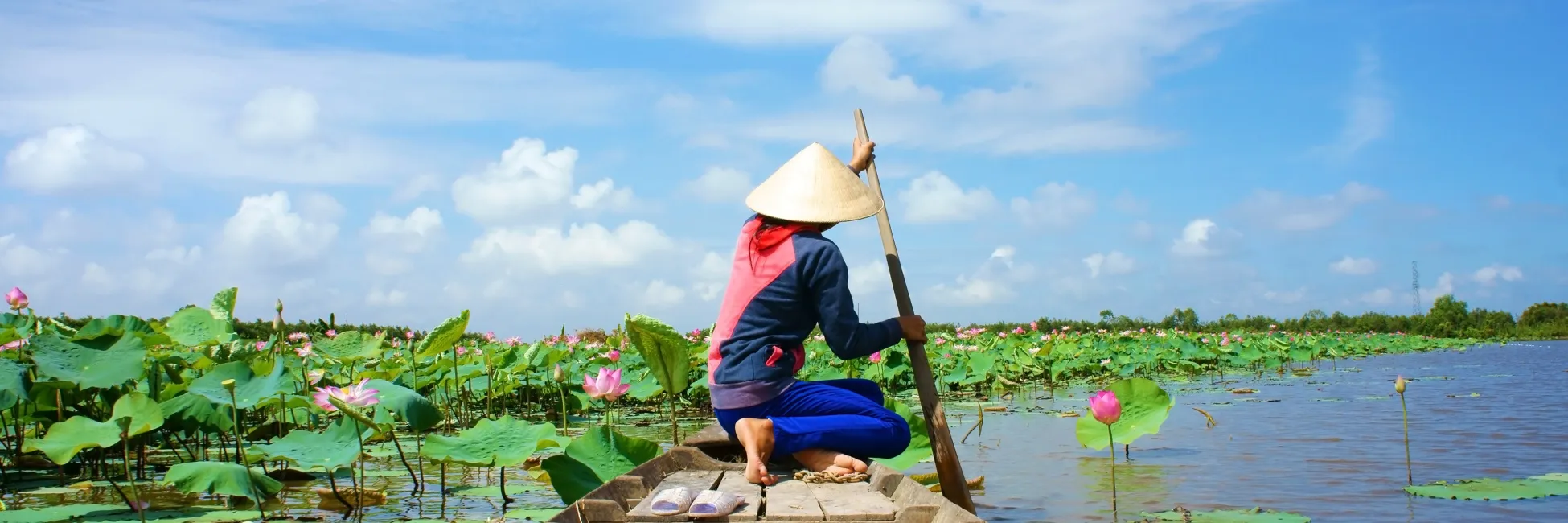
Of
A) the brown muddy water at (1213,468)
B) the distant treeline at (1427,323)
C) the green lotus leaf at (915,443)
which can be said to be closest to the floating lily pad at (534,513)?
the brown muddy water at (1213,468)

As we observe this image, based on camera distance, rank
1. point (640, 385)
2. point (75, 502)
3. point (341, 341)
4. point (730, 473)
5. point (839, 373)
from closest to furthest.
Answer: point (730, 473), point (75, 502), point (341, 341), point (640, 385), point (839, 373)

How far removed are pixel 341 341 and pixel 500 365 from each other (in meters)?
0.97

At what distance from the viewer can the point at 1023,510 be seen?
3.21 m

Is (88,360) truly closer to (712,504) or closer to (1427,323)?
(712,504)

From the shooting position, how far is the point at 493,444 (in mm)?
3057

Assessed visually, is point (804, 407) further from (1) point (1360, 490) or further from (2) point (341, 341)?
(2) point (341, 341)

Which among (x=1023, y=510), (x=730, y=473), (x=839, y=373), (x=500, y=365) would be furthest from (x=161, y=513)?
(x=839, y=373)

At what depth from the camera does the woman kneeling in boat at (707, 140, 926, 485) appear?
2770 millimetres

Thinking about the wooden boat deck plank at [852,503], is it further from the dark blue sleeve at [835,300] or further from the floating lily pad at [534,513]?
the floating lily pad at [534,513]

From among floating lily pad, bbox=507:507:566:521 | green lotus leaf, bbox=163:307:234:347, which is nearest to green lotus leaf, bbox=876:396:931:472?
floating lily pad, bbox=507:507:566:521

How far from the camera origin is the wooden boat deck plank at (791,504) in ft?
6.94

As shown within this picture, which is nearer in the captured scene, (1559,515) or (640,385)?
(1559,515)

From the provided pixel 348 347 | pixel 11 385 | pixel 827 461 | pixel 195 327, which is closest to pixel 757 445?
pixel 827 461

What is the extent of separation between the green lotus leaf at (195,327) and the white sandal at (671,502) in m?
3.39
